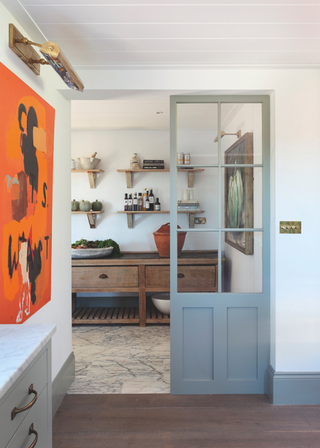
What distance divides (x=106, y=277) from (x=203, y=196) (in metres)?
1.85

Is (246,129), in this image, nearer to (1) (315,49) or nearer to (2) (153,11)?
(1) (315,49)

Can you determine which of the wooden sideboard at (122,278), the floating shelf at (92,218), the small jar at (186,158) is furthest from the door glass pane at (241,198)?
the floating shelf at (92,218)

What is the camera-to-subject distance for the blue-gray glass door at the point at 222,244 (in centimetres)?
233

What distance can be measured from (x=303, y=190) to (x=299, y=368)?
1.26 meters

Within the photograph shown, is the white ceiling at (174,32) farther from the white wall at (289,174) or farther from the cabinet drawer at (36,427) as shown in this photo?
the cabinet drawer at (36,427)

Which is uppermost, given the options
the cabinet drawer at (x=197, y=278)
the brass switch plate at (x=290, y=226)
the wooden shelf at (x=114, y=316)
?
the brass switch plate at (x=290, y=226)

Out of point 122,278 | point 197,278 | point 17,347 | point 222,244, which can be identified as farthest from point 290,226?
point 122,278

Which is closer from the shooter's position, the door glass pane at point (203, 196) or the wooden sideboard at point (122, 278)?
the door glass pane at point (203, 196)

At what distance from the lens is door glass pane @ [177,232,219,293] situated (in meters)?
2.31

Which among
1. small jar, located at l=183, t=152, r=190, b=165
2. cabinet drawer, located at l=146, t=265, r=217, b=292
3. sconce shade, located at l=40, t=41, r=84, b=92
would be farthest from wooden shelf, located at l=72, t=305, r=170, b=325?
sconce shade, located at l=40, t=41, r=84, b=92

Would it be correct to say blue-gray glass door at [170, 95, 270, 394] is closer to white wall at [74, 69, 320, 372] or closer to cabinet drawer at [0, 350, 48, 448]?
white wall at [74, 69, 320, 372]

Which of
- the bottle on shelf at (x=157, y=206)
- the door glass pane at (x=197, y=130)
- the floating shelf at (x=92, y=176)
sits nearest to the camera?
the door glass pane at (x=197, y=130)

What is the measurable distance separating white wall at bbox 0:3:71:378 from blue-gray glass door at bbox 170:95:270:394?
2.64 feet

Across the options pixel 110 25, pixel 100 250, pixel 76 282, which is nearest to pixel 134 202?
pixel 100 250
